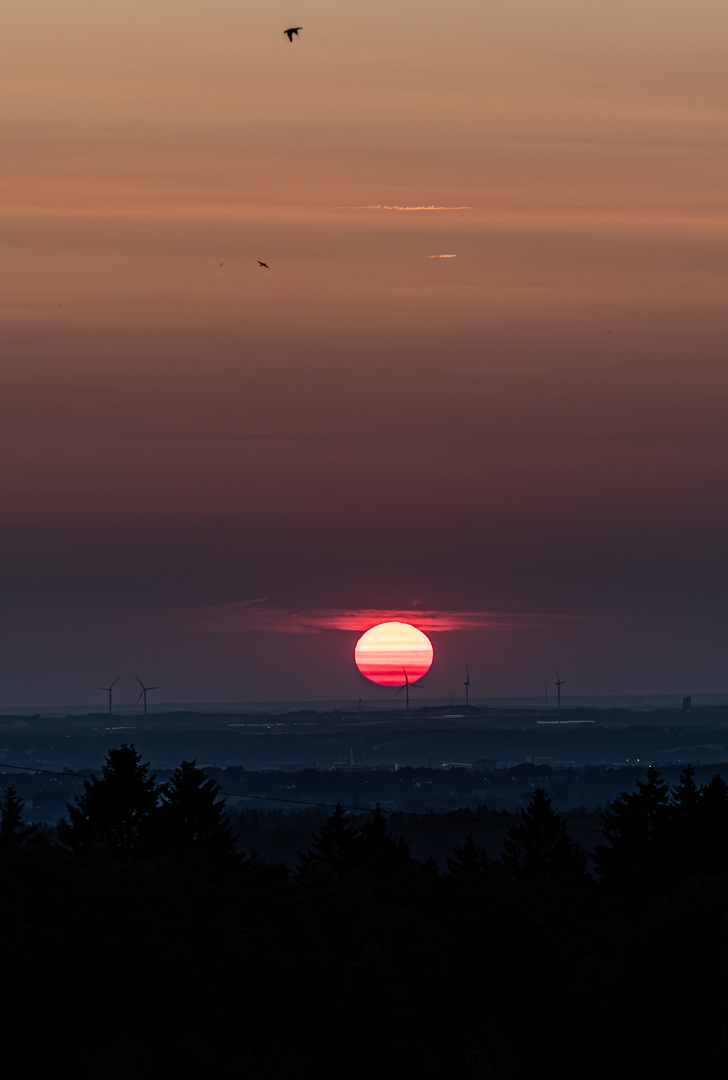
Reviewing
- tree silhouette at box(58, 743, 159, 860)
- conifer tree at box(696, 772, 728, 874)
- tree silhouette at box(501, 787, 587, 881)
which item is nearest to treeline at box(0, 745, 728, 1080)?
conifer tree at box(696, 772, 728, 874)

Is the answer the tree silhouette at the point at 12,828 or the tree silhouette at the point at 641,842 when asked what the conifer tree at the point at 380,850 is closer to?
the tree silhouette at the point at 641,842

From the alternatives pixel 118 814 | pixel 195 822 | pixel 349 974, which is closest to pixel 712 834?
pixel 195 822

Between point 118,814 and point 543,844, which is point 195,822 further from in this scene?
point 543,844

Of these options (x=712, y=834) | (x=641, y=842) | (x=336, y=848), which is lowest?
(x=336, y=848)

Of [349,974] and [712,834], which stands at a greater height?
[712,834]

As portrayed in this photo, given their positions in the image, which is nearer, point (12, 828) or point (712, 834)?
point (712, 834)

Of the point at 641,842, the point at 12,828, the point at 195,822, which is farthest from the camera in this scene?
the point at 12,828

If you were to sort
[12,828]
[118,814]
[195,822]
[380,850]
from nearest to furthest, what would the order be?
[118,814]
[195,822]
[12,828]
[380,850]
